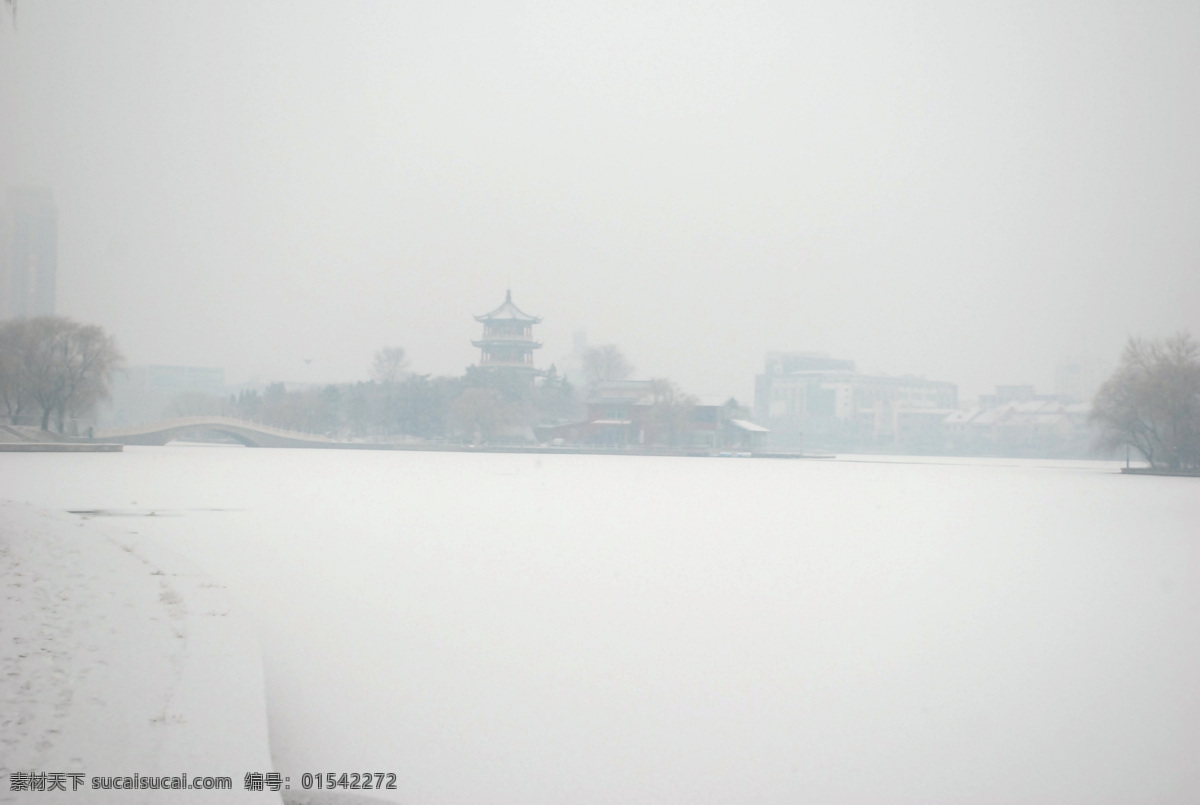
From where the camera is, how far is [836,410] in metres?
92.7

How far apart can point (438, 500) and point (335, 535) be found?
22.7 ft


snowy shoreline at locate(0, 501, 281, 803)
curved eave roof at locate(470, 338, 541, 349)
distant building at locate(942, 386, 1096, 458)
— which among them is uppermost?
curved eave roof at locate(470, 338, 541, 349)

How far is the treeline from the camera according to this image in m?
57.7

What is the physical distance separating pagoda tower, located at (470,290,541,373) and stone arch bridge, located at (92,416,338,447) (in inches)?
553

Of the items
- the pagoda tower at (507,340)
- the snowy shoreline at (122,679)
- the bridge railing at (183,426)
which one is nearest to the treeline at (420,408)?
the pagoda tower at (507,340)

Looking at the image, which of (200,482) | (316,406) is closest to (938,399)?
(316,406)

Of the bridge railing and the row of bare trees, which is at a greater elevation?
the row of bare trees

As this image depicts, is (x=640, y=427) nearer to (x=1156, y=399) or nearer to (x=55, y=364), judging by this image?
(x=1156, y=399)

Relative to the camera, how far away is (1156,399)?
36.7m

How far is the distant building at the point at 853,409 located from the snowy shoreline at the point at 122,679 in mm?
79951

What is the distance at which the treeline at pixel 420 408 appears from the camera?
57.7 m

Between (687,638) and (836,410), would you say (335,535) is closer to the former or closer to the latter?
(687,638)

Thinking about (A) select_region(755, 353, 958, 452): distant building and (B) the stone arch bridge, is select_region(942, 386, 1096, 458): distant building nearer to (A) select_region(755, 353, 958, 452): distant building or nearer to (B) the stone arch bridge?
(A) select_region(755, 353, 958, 452): distant building

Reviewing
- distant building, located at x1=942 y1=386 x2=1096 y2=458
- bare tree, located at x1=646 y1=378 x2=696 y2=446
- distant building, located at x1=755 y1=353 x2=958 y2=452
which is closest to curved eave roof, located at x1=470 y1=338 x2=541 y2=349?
bare tree, located at x1=646 y1=378 x2=696 y2=446
